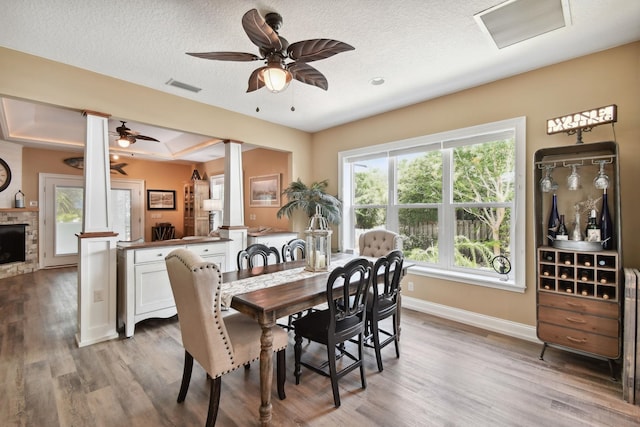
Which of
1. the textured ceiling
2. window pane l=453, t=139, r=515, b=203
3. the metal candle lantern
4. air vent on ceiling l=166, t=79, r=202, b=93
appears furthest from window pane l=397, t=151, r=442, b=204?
air vent on ceiling l=166, t=79, r=202, b=93

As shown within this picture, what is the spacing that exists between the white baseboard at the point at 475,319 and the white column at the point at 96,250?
364cm

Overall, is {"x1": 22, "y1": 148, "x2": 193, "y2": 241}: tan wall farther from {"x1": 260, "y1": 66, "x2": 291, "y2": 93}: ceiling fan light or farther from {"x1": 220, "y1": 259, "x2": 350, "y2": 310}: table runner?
{"x1": 260, "y1": 66, "x2": 291, "y2": 93}: ceiling fan light

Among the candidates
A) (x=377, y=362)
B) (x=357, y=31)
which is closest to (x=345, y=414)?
(x=377, y=362)

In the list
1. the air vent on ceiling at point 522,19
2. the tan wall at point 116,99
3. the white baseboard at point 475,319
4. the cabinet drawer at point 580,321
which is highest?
the air vent on ceiling at point 522,19

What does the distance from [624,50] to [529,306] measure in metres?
2.56

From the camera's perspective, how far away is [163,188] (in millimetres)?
8047

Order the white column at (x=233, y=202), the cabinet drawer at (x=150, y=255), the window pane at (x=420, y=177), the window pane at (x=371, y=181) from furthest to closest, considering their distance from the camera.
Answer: the window pane at (x=371, y=181)
the white column at (x=233, y=202)
the window pane at (x=420, y=177)
the cabinet drawer at (x=150, y=255)

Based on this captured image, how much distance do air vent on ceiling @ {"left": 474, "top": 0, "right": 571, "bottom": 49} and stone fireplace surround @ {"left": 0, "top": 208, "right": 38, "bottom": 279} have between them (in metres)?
8.33

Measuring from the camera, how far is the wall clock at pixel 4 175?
5637mm

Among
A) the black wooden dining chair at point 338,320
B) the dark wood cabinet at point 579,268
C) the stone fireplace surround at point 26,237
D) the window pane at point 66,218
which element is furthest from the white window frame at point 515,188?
the stone fireplace surround at point 26,237

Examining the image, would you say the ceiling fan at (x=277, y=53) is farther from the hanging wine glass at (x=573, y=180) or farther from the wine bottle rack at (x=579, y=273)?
the wine bottle rack at (x=579, y=273)

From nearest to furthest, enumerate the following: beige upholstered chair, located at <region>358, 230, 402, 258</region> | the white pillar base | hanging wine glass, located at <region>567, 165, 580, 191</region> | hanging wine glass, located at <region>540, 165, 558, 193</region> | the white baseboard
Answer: hanging wine glass, located at <region>567, 165, 580, 191</region> → hanging wine glass, located at <region>540, 165, 558, 193</region> → the white pillar base → the white baseboard → beige upholstered chair, located at <region>358, 230, 402, 258</region>

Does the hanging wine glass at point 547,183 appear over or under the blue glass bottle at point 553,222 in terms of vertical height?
over

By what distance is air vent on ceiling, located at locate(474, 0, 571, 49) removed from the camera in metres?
2.08
